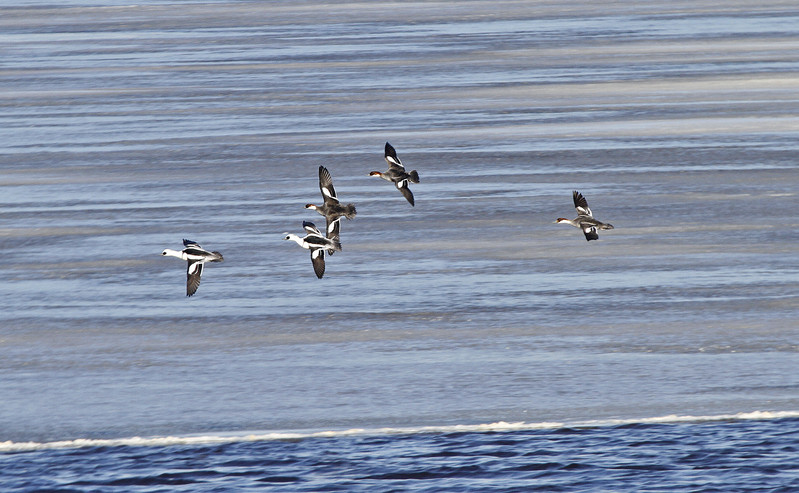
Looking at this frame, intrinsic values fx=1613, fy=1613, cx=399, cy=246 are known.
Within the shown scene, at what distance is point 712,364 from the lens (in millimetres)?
11289

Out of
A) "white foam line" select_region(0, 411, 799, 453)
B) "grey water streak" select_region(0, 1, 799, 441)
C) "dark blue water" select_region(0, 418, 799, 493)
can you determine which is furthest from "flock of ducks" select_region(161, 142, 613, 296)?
"dark blue water" select_region(0, 418, 799, 493)

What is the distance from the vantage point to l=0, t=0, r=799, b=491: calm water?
33.2ft

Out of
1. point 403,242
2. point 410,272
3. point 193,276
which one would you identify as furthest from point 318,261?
point 403,242

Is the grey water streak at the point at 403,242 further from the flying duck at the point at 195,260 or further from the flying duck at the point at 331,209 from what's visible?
the flying duck at the point at 331,209

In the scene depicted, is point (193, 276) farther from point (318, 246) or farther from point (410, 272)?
point (410, 272)

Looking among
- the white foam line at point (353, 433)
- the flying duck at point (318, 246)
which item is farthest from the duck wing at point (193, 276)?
the white foam line at point (353, 433)

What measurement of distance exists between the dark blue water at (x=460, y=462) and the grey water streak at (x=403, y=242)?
352mm

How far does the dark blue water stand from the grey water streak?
352 millimetres

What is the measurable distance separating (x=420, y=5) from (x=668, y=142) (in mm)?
25259

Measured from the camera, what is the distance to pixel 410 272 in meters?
14.3

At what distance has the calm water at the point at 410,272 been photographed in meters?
10.1

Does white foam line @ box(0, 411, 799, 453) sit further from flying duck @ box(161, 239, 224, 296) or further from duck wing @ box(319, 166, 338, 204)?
duck wing @ box(319, 166, 338, 204)

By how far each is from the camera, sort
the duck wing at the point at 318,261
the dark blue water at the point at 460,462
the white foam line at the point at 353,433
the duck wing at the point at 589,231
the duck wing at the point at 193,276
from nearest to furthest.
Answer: the dark blue water at the point at 460,462 → the white foam line at the point at 353,433 → the duck wing at the point at 193,276 → the duck wing at the point at 318,261 → the duck wing at the point at 589,231

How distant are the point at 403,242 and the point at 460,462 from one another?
6.24 m
